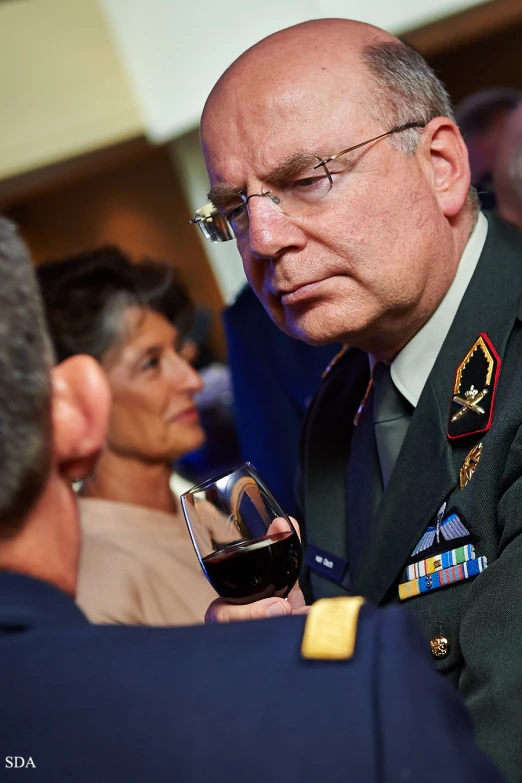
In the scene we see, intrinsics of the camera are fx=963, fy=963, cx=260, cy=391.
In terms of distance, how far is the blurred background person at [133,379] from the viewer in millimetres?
2838

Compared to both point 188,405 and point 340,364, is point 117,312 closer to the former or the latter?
point 188,405

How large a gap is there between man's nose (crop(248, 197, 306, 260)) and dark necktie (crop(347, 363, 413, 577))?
31 cm

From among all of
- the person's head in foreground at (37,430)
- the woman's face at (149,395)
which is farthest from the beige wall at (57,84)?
the person's head in foreground at (37,430)

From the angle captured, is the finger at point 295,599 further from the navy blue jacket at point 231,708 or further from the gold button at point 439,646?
the navy blue jacket at point 231,708

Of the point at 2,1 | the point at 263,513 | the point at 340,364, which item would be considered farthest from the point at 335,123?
the point at 2,1

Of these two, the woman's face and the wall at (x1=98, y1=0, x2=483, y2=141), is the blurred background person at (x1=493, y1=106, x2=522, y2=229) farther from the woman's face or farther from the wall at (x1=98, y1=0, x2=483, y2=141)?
the wall at (x1=98, y1=0, x2=483, y2=141)

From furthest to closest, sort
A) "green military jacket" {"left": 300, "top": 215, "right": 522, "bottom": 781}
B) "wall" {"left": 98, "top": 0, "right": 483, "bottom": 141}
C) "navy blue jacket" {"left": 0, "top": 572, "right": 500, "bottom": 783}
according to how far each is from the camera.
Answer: "wall" {"left": 98, "top": 0, "right": 483, "bottom": 141}, "green military jacket" {"left": 300, "top": 215, "right": 522, "bottom": 781}, "navy blue jacket" {"left": 0, "top": 572, "right": 500, "bottom": 783}

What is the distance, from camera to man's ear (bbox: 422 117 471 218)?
1.76 meters

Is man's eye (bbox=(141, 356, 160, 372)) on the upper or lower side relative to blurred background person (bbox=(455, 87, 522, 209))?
lower

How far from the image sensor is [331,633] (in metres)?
0.79

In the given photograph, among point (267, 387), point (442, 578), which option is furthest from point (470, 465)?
point (267, 387)

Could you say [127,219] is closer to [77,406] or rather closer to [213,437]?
[213,437]

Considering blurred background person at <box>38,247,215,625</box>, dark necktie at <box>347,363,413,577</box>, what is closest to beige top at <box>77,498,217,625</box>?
blurred background person at <box>38,247,215,625</box>

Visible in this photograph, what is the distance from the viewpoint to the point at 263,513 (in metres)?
1.33
